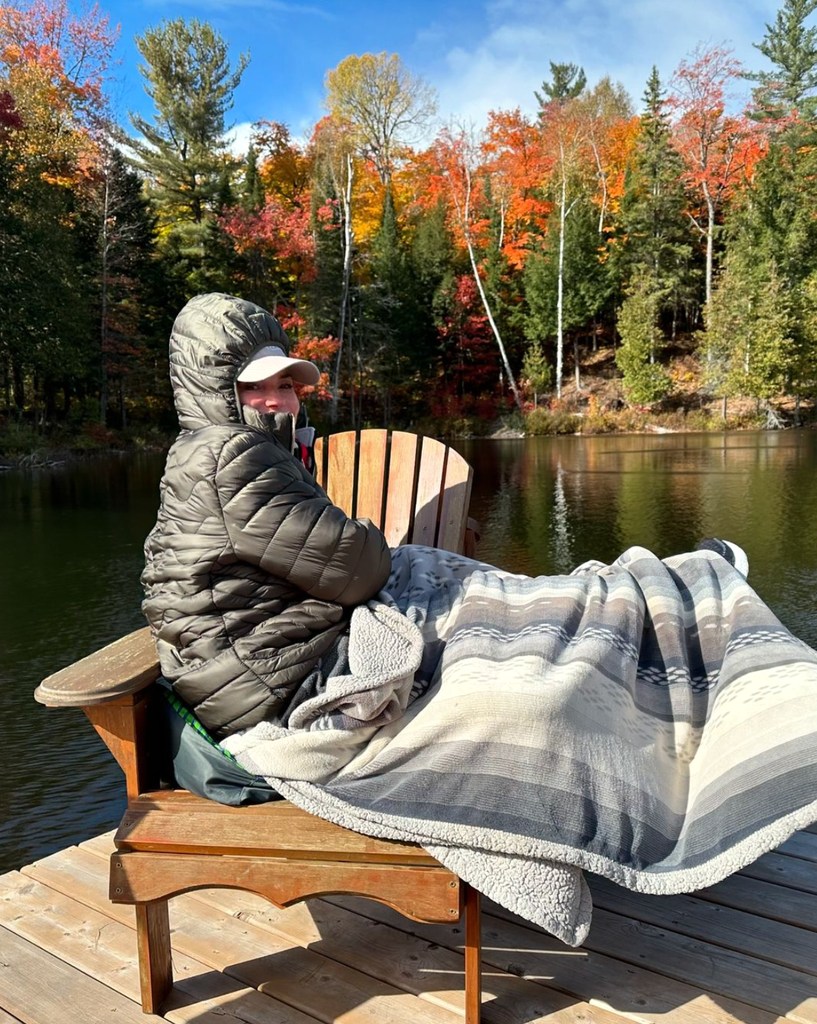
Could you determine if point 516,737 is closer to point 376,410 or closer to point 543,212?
point 376,410

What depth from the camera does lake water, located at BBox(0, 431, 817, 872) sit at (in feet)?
12.0

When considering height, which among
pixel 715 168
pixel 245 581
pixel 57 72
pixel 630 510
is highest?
pixel 57 72

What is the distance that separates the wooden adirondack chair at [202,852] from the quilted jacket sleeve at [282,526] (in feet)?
1.09

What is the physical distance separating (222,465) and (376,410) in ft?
81.3

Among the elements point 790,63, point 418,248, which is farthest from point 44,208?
point 790,63

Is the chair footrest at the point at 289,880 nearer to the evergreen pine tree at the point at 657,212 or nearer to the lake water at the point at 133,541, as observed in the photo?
the lake water at the point at 133,541

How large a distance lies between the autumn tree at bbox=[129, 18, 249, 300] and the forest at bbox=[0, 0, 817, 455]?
2.4 inches

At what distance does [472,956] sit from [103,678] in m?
0.83

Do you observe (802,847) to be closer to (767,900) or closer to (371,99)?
(767,900)

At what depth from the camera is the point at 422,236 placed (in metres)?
25.7

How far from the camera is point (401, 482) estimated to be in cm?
309

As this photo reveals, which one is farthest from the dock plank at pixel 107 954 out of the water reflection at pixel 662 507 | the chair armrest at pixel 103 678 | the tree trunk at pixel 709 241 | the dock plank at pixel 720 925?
the tree trunk at pixel 709 241

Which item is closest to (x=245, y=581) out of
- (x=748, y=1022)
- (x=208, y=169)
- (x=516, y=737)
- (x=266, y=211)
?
(x=516, y=737)

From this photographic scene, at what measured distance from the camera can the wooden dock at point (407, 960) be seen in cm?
151
